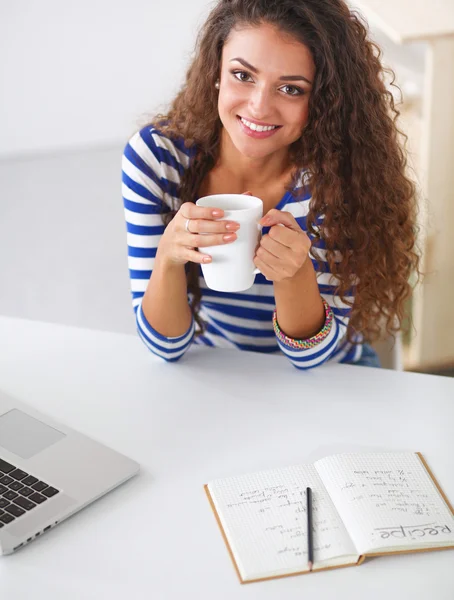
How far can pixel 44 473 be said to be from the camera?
858 mm

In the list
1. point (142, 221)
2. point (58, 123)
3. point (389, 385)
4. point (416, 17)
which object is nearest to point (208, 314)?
point (142, 221)

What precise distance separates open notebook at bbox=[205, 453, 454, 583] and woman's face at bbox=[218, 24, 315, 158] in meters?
0.53

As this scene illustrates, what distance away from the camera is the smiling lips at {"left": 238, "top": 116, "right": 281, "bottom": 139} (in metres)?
1.11

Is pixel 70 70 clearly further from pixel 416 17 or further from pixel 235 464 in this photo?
pixel 235 464

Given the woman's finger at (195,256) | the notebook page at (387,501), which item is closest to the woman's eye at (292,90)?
the woman's finger at (195,256)

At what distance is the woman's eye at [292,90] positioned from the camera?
3.58 ft

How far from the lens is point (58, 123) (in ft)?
7.70

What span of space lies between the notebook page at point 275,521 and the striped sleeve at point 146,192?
0.46 meters

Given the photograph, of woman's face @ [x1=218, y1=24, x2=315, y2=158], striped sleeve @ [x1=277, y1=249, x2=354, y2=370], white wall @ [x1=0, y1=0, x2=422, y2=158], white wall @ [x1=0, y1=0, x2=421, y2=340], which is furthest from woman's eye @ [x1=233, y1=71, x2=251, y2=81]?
white wall @ [x1=0, y1=0, x2=422, y2=158]

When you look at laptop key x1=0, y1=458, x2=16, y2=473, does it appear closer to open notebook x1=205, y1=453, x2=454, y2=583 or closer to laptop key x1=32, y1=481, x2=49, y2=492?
laptop key x1=32, y1=481, x2=49, y2=492

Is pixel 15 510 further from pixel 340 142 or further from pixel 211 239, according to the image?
pixel 340 142

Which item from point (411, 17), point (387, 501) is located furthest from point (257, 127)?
point (411, 17)

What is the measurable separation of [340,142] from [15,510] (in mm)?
773

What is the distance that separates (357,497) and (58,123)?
1.87 meters
